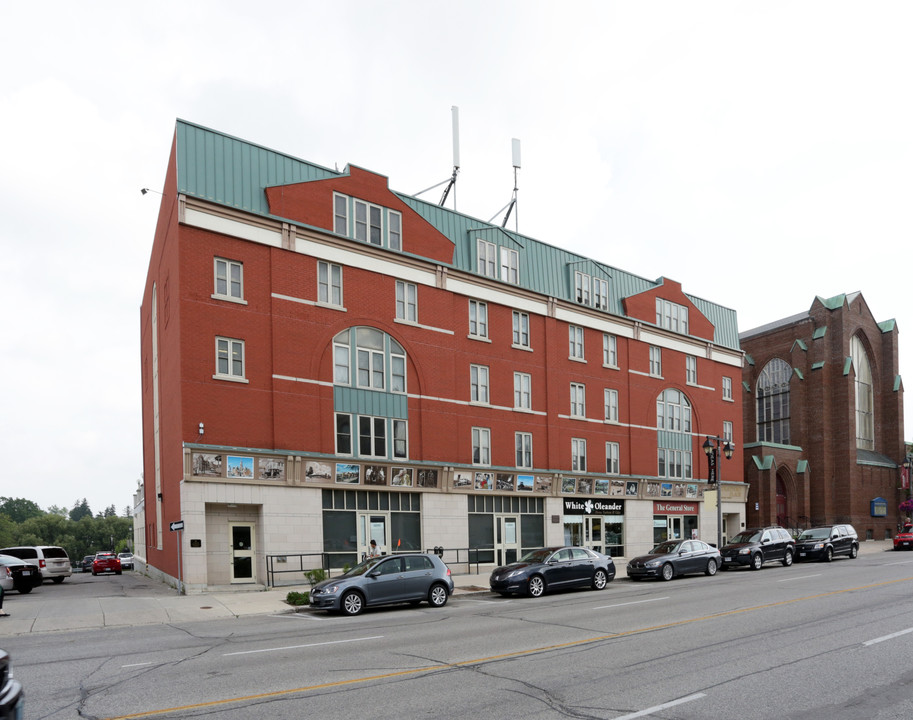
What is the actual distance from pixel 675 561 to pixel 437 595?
11.5m

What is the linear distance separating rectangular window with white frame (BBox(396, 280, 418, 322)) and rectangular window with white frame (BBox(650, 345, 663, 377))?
17163 millimetres

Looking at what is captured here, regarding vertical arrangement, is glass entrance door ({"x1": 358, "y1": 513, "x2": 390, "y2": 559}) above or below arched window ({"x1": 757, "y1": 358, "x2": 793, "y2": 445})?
below

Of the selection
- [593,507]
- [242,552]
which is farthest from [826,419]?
[242,552]

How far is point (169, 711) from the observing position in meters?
8.52

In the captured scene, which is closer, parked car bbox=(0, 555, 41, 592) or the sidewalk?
the sidewalk

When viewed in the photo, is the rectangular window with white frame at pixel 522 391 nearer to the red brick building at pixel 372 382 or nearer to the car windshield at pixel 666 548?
the red brick building at pixel 372 382

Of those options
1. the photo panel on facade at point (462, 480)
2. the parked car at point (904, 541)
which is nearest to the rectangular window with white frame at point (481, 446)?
the photo panel on facade at point (462, 480)

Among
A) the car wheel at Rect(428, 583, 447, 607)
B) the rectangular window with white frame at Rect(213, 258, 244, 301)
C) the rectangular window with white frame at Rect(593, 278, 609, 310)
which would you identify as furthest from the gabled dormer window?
the car wheel at Rect(428, 583, 447, 607)

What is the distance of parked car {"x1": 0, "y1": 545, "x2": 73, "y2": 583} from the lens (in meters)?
33.2

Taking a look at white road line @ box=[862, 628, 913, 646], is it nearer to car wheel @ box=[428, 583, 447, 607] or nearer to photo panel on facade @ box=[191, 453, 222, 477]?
car wheel @ box=[428, 583, 447, 607]

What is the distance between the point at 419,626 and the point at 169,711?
7948mm

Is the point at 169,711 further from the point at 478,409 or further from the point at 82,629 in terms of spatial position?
the point at 478,409

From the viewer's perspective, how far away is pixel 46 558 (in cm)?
3469

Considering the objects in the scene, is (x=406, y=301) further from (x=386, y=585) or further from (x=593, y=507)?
(x=593, y=507)
